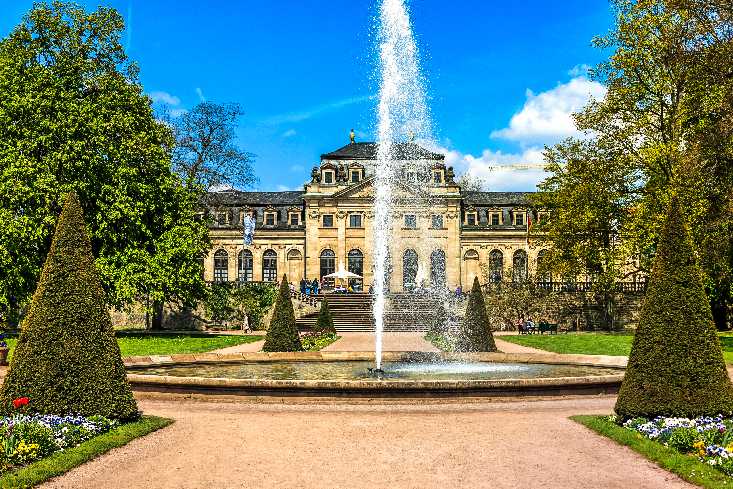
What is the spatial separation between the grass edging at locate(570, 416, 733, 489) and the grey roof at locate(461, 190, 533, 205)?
2526 inches

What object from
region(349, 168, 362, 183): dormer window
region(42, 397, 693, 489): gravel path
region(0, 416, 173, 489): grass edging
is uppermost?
region(349, 168, 362, 183): dormer window

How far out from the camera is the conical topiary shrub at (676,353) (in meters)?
11.1

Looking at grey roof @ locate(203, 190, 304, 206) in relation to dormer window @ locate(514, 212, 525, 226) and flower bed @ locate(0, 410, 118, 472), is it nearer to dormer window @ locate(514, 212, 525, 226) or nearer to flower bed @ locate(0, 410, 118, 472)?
dormer window @ locate(514, 212, 525, 226)

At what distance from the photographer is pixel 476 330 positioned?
25.6 meters

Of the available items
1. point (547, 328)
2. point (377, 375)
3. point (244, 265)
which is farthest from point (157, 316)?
point (377, 375)

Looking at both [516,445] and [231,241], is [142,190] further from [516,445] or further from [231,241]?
[231,241]

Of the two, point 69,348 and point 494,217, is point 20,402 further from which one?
point 494,217

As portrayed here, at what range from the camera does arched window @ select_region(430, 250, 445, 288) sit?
7219 cm

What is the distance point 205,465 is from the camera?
9352 mm

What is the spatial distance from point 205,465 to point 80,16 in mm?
33001

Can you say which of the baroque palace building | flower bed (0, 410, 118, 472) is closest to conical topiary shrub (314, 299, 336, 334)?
flower bed (0, 410, 118, 472)

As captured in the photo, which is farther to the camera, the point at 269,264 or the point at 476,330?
the point at 269,264

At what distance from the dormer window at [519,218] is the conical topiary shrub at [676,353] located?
63.0 meters

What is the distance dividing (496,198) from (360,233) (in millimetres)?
15352
